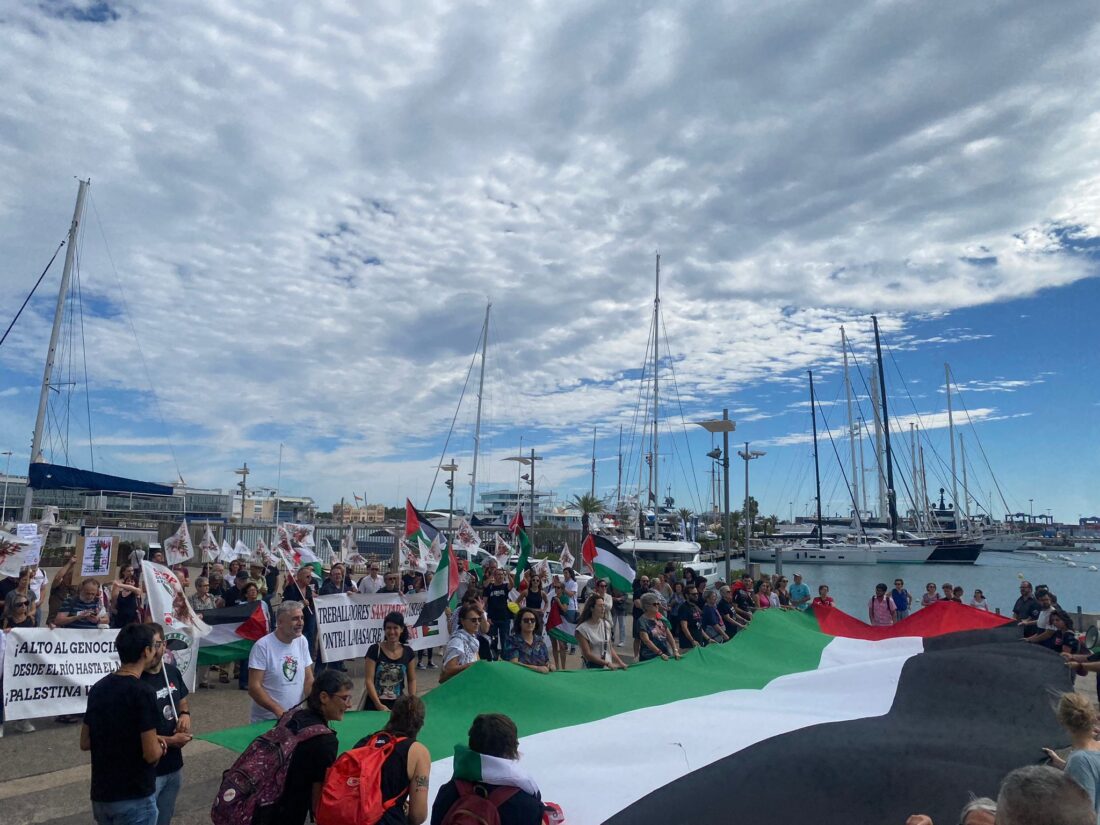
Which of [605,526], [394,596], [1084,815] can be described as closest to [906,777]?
[1084,815]

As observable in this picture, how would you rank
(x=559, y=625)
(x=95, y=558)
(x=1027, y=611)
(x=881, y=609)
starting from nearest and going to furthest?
(x=95, y=558)
(x=559, y=625)
(x=1027, y=611)
(x=881, y=609)

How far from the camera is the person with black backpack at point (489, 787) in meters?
3.29

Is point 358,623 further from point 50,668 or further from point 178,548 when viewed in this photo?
point 178,548

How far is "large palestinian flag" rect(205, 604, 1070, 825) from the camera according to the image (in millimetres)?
4965

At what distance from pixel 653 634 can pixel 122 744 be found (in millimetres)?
7082

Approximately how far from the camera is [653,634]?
387 inches

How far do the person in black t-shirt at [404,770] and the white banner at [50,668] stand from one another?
644 centimetres

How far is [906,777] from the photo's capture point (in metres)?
5.10

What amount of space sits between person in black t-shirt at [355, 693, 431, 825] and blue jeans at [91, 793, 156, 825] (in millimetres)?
1380

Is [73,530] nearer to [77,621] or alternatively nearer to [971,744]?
[77,621]

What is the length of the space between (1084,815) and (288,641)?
218 inches

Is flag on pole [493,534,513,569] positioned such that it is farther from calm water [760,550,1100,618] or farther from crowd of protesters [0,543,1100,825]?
calm water [760,550,1100,618]

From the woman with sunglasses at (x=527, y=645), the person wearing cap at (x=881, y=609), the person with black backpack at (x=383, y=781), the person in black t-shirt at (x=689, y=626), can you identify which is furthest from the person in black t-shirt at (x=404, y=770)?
the person wearing cap at (x=881, y=609)

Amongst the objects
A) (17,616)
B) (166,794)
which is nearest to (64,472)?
(17,616)
